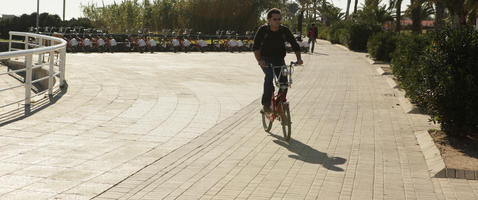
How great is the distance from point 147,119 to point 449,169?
4679 millimetres

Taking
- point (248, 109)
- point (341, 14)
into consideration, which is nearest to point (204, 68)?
point (248, 109)

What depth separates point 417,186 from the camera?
596cm

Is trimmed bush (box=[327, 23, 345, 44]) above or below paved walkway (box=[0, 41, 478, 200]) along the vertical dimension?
above

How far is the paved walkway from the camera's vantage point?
570cm

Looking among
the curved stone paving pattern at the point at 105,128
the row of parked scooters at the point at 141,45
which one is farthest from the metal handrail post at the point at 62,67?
the row of parked scooters at the point at 141,45

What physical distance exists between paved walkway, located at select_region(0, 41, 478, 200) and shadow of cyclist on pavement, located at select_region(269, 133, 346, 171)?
0.04 feet

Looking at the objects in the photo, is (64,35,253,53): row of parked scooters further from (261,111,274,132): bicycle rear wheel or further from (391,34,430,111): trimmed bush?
(261,111,274,132): bicycle rear wheel

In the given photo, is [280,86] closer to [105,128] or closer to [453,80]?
[453,80]

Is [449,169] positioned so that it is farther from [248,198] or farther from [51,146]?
[51,146]

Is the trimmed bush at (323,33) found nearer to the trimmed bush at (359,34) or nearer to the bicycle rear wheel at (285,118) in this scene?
the trimmed bush at (359,34)

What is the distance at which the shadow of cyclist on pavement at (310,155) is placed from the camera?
685 centimetres

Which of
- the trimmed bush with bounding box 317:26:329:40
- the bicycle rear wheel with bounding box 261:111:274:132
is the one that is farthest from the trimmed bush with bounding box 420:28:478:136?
the trimmed bush with bounding box 317:26:329:40

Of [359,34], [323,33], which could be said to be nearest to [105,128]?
[359,34]

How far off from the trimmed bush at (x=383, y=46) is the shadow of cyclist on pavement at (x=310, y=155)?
1622cm
